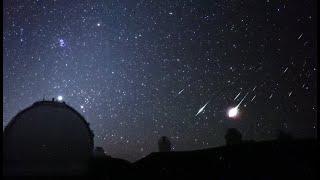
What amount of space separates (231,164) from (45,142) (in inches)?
437

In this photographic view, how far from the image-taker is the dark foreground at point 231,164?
1526 centimetres

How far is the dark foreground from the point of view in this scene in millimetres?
15258

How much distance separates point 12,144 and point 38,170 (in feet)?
7.54

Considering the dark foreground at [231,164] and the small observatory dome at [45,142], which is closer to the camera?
the dark foreground at [231,164]

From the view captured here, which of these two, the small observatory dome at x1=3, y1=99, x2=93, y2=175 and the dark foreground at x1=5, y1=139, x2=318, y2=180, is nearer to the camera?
the dark foreground at x1=5, y1=139, x2=318, y2=180

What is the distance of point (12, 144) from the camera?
67.1 feet

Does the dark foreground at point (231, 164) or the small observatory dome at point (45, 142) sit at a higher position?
the small observatory dome at point (45, 142)

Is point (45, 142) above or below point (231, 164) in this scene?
above

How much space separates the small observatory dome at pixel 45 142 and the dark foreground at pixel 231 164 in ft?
2.60

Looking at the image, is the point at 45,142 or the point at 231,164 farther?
the point at 45,142

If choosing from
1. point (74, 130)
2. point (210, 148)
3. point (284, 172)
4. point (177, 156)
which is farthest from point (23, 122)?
point (284, 172)

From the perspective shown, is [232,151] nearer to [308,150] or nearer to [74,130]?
[308,150]

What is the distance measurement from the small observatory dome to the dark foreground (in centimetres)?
79

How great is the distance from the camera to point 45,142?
20.6m
